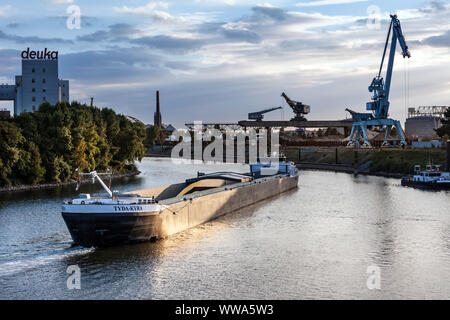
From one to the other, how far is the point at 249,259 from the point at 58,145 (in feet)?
173

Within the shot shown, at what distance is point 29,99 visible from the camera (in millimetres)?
125312

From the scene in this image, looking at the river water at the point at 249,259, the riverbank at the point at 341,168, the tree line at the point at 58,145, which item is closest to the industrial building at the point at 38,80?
the tree line at the point at 58,145

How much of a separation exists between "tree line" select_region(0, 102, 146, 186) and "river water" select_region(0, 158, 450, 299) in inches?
895

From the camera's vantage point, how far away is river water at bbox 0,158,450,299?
972 inches

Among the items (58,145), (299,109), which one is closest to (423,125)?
(299,109)

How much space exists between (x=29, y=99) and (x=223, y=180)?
260 feet

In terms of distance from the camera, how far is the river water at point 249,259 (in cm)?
2469

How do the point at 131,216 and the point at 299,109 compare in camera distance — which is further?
the point at 299,109

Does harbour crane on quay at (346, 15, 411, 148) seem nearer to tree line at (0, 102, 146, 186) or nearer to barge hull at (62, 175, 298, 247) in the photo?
tree line at (0, 102, 146, 186)

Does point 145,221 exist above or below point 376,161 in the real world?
below

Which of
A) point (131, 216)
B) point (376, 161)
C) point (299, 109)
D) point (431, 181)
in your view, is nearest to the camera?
point (131, 216)

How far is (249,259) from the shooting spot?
1190 inches

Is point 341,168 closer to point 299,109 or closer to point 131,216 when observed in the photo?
point 299,109
